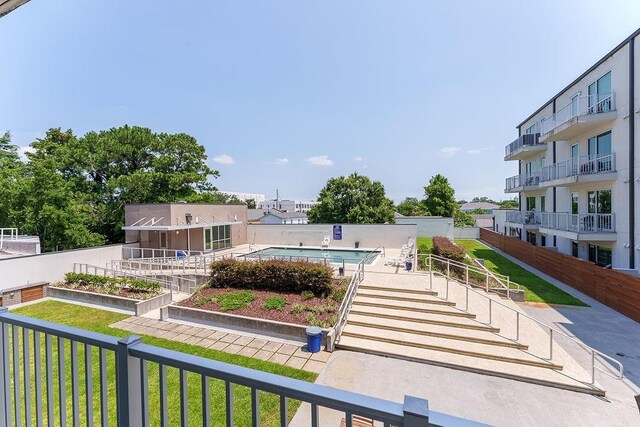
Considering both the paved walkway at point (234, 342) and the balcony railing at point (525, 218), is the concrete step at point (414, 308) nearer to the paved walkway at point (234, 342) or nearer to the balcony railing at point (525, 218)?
the paved walkway at point (234, 342)

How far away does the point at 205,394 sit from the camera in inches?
64.9

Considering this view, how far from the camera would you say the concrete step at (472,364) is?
6.72 meters

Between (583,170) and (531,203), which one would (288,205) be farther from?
(583,170)

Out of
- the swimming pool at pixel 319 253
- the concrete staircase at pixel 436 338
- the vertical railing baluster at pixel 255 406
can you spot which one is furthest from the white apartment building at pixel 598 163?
the vertical railing baluster at pixel 255 406

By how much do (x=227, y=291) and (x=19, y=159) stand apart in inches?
1277

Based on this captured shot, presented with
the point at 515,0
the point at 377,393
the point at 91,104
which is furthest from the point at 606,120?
the point at 91,104

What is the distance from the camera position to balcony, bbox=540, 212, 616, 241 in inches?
542

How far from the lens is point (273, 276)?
12094mm

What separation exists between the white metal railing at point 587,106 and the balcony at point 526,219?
20.2 feet

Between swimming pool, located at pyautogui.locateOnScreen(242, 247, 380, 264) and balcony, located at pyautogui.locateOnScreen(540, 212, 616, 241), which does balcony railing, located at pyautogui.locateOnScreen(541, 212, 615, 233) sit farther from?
swimming pool, located at pyautogui.locateOnScreen(242, 247, 380, 264)

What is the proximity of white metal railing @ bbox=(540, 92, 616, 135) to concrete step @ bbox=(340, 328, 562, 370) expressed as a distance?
13148mm

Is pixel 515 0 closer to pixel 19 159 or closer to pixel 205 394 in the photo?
pixel 205 394

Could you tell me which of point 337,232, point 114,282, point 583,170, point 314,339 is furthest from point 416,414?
point 337,232

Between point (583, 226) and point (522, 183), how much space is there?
28.2 ft
